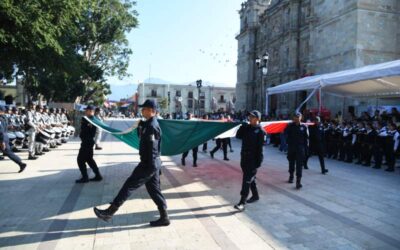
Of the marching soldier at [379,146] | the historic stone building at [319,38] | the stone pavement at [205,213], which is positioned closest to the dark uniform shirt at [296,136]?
the stone pavement at [205,213]

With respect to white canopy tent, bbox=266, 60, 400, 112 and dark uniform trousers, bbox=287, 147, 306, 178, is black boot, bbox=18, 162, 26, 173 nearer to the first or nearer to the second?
dark uniform trousers, bbox=287, 147, 306, 178

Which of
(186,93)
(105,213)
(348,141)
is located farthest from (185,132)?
(186,93)

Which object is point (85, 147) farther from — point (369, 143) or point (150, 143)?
point (369, 143)

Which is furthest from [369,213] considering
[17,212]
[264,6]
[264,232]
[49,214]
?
[264,6]

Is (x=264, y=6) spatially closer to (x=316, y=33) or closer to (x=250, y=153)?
(x=316, y=33)

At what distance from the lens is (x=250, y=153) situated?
6738mm

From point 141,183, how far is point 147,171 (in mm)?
213

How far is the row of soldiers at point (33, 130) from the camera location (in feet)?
40.4

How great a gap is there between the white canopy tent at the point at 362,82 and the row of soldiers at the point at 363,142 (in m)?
1.84

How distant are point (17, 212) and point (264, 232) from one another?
447cm

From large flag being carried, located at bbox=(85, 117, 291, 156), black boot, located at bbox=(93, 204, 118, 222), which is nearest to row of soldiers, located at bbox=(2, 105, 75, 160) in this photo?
large flag being carried, located at bbox=(85, 117, 291, 156)

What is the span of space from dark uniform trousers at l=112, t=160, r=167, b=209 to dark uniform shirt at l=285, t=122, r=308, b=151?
14.7ft

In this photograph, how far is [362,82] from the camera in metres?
16.8

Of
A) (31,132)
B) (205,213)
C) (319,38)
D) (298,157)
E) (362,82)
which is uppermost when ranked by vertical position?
(319,38)
